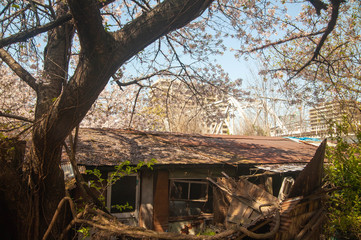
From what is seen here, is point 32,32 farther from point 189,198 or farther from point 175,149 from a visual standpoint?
point 189,198

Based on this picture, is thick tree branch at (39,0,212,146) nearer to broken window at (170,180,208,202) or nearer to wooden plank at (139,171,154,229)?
wooden plank at (139,171,154,229)

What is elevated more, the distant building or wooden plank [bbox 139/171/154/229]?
the distant building

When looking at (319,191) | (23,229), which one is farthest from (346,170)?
(23,229)

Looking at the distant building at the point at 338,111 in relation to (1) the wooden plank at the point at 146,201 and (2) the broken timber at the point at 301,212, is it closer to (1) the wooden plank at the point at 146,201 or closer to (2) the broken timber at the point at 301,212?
(2) the broken timber at the point at 301,212

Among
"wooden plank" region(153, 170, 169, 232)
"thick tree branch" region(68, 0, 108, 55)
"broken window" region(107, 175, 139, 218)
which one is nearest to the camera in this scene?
"thick tree branch" region(68, 0, 108, 55)

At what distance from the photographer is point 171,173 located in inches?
335

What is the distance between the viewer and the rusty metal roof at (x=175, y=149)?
7.49m

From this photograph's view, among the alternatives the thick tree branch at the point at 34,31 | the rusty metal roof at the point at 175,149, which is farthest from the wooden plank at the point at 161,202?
the thick tree branch at the point at 34,31

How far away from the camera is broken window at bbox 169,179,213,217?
8688mm

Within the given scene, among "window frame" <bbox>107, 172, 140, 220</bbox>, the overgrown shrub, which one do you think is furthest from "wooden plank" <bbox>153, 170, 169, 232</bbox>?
the overgrown shrub

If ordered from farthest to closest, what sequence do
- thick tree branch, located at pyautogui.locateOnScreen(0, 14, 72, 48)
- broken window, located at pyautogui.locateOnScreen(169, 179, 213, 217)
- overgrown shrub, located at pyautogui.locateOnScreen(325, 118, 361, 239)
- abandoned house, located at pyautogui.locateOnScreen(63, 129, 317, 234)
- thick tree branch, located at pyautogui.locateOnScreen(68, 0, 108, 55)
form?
broken window, located at pyautogui.locateOnScreen(169, 179, 213, 217) < abandoned house, located at pyautogui.locateOnScreen(63, 129, 317, 234) < thick tree branch, located at pyautogui.locateOnScreen(0, 14, 72, 48) < overgrown shrub, located at pyautogui.locateOnScreen(325, 118, 361, 239) < thick tree branch, located at pyautogui.locateOnScreen(68, 0, 108, 55)

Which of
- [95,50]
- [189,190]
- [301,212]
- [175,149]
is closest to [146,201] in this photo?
[189,190]

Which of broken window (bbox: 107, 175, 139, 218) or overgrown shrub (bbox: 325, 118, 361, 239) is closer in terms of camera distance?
overgrown shrub (bbox: 325, 118, 361, 239)

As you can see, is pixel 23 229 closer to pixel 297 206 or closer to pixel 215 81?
pixel 297 206
